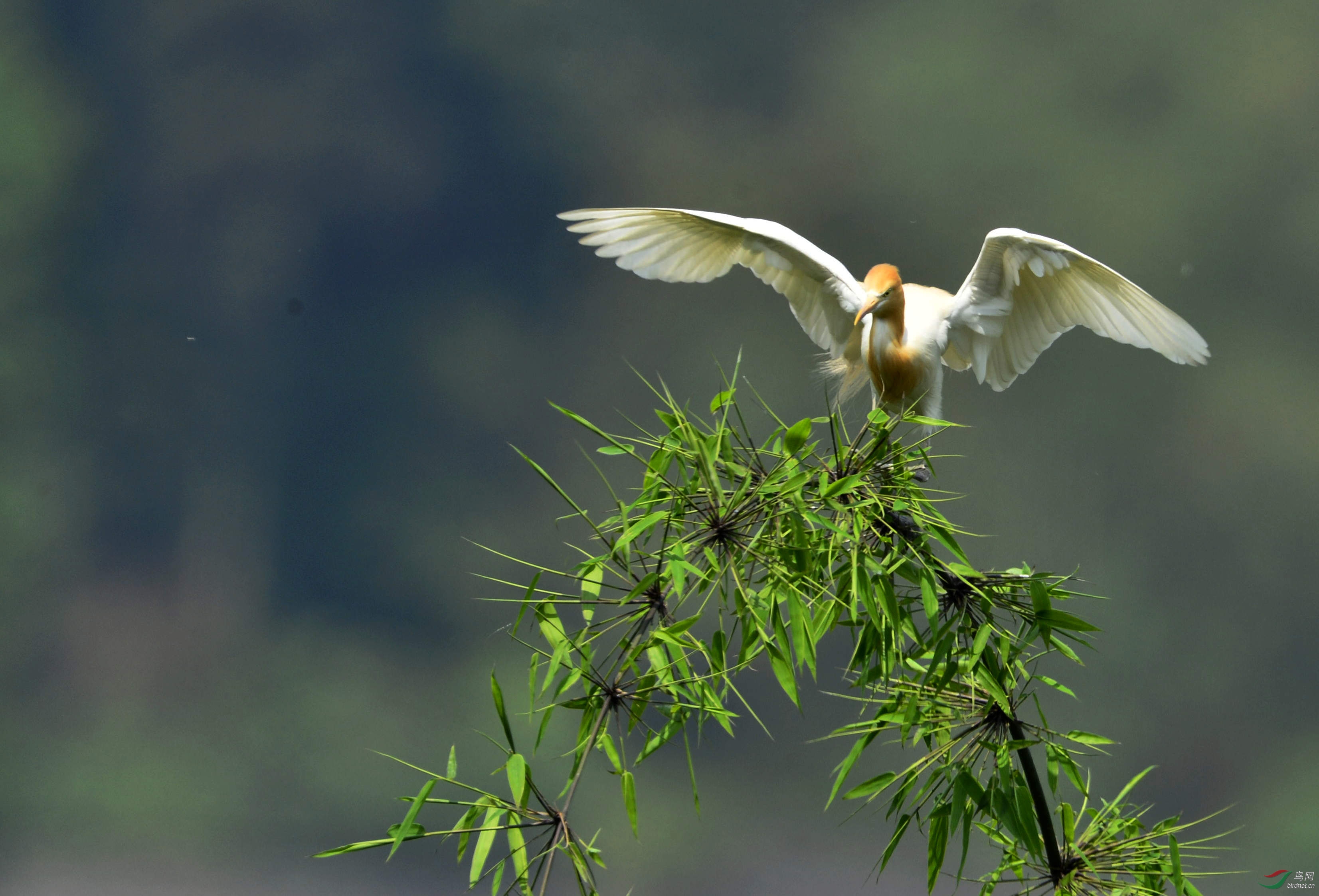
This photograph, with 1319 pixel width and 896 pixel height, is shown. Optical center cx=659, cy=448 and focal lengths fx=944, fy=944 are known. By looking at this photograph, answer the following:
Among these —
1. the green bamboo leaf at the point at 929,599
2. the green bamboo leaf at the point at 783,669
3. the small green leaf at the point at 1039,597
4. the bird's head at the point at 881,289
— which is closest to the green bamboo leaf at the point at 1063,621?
the small green leaf at the point at 1039,597

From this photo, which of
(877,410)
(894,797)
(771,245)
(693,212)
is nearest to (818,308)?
(771,245)

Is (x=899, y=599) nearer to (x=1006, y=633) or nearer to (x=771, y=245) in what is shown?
(x=1006, y=633)

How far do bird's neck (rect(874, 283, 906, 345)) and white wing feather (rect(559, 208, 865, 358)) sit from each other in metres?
0.08

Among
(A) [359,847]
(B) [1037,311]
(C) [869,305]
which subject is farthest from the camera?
(B) [1037,311]

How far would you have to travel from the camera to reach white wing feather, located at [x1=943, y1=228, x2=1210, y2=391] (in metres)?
1.71

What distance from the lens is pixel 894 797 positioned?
140 cm

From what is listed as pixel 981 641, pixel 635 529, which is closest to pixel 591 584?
pixel 635 529

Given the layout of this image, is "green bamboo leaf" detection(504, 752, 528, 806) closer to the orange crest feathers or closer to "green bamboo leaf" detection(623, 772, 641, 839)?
"green bamboo leaf" detection(623, 772, 641, 839)

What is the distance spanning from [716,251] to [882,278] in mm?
367

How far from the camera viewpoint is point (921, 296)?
1905 mm

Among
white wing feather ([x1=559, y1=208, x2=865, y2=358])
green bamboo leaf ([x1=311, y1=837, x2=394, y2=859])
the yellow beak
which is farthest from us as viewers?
white wing feather ([x1=559, y1=208, x2=865, y2=358])

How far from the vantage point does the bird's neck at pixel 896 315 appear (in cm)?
175

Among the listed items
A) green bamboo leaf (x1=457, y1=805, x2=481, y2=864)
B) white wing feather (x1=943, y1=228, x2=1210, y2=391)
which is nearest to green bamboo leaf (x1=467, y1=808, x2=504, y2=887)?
green bamboo leaf (x1=457, y1=805, x2=481, y2=864)

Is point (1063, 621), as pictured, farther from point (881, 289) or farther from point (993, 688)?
point (881, 289)
